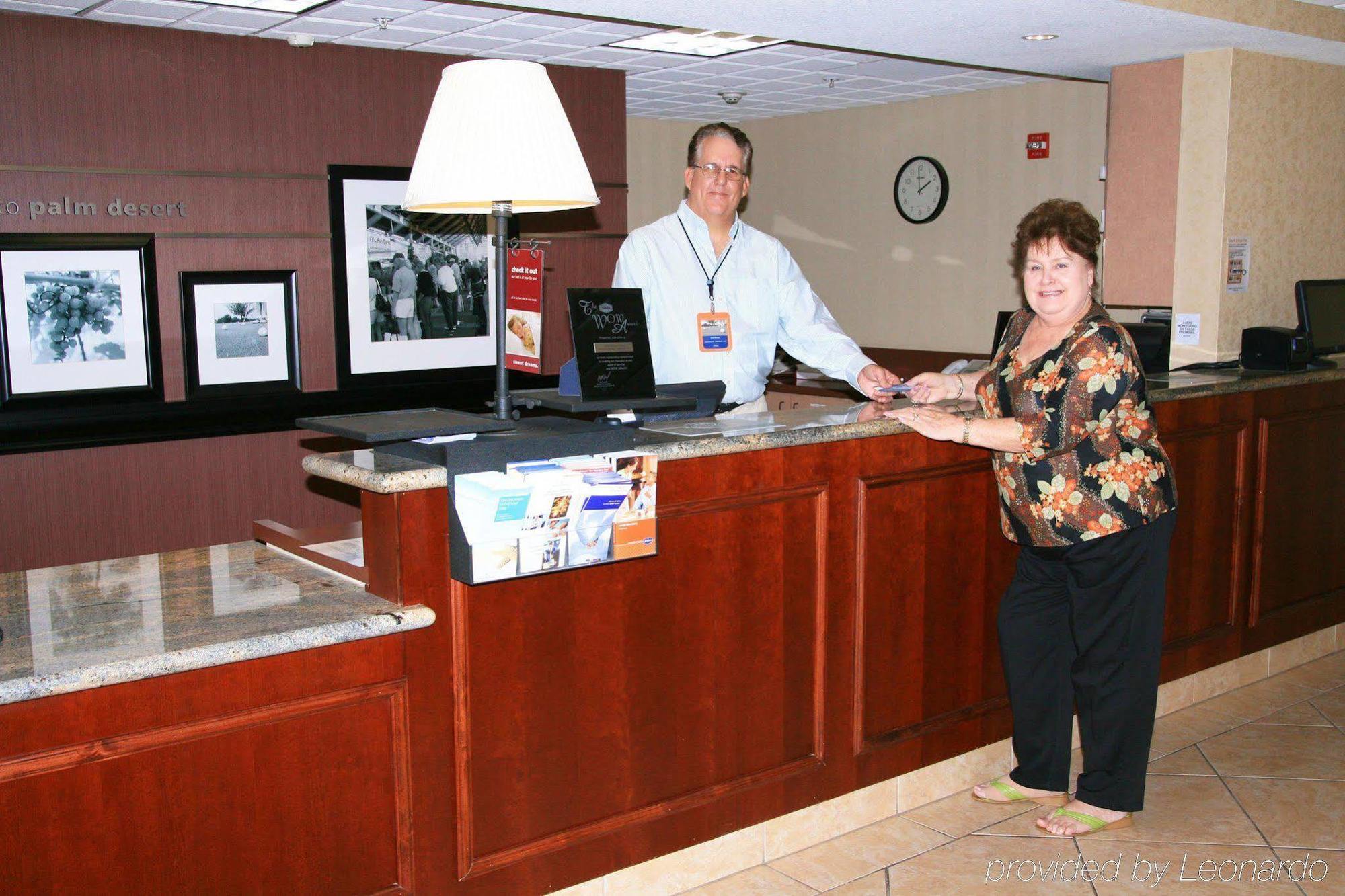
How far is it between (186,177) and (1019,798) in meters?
4.47

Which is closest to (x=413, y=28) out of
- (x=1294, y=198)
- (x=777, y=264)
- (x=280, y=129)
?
(x=280, y=129)

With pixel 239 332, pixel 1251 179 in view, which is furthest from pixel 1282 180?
pixel 239 332

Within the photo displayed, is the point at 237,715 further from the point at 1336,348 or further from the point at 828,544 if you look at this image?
the point at 1336,348

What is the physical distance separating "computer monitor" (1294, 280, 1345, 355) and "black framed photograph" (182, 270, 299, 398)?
460 cm

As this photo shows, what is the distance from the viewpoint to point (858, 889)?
10.4 feet

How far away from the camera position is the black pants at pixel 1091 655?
3348 millimetres

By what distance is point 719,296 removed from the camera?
396 centimetres

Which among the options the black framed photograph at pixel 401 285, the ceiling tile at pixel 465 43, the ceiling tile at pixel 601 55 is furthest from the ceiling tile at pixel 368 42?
the ceiling tile at pixel 601 55

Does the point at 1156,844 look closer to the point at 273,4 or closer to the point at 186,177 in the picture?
the point at 273,4

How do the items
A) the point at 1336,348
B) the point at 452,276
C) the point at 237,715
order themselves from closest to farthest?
the point at 237,715 → the point at 1336,348 → the point at 452,276

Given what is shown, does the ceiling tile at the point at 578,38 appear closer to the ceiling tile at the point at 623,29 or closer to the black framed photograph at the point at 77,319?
the ceiling tile at the point at 623,29

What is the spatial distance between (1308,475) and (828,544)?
2641mm

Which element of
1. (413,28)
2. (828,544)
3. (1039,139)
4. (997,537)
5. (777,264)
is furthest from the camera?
(1039,139)

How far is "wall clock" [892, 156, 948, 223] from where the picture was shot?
8336 mm
